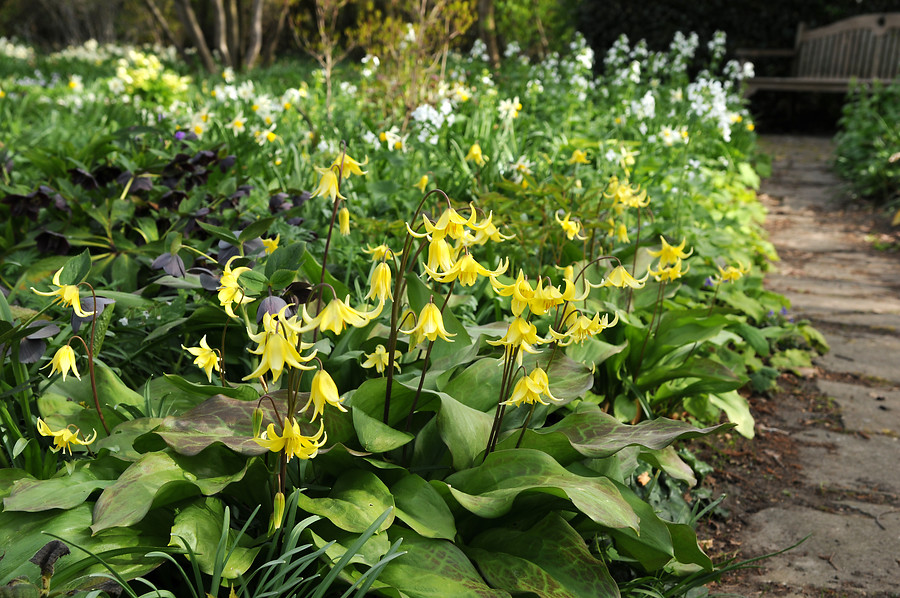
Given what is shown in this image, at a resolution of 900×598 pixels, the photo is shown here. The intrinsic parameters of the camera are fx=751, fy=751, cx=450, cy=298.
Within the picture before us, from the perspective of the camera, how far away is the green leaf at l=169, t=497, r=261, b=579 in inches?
52.8

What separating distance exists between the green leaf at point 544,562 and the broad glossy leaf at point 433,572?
56 mm

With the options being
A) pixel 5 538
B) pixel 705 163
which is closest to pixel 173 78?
pixel 705 163

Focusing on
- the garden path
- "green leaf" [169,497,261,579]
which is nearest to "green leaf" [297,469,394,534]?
"green leaf" [169,497,261,579]

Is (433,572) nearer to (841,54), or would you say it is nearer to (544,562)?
(544,562)

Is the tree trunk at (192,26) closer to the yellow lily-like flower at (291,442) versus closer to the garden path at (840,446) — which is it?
the garden path at (840,446)

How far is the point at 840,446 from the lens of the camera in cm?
260

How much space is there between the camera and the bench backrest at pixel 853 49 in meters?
9.84

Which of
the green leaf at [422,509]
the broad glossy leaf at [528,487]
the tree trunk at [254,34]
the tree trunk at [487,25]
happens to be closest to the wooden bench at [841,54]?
the tree trunk at [487,25]

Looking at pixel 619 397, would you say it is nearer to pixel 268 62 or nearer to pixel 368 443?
pixel 368 443

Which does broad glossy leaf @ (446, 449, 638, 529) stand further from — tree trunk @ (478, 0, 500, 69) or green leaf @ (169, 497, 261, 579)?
tree trunk @ (478, 0, 500, 69)

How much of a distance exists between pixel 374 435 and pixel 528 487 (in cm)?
34

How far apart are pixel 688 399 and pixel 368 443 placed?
1429 millimetres

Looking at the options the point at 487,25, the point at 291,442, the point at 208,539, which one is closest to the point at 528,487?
the point at 291,442

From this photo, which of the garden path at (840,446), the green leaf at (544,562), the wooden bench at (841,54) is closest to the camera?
the green leaf at (544,562)
